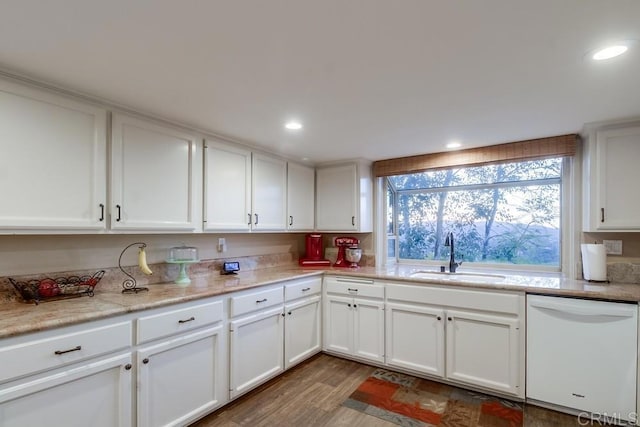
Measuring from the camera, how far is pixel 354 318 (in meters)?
3.12

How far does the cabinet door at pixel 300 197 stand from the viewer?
3.57m

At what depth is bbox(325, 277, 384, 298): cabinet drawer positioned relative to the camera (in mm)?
3014

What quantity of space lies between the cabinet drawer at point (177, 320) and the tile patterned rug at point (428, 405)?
120 cm

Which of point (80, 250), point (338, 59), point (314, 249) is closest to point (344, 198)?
point (314, 249)

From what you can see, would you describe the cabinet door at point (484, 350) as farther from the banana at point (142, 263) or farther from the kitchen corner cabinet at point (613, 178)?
the banana at point (142, 263)

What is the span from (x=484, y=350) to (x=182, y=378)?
7.23ft

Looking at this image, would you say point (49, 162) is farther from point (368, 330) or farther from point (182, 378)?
point (368, 330)

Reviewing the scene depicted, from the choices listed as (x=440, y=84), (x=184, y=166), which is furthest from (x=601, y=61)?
(x=184, y=166)

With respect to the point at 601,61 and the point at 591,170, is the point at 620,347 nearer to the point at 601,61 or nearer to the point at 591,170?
the point at 591,170

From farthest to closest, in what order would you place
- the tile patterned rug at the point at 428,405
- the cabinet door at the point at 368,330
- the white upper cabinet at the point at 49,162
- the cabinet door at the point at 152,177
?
the cabinet door at the point at 368,330, the tile patterned rug at the point at 428,405, the cabinet door at the point at 152,177, the white upper cabinet at the point at 49,162

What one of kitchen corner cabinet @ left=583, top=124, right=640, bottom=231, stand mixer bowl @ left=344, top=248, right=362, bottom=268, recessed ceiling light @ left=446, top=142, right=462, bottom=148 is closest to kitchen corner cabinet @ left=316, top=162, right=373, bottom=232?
stand mixer bowl @ left=344, top=248, right=362, bottom=268

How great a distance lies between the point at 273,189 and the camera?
11.0 feet

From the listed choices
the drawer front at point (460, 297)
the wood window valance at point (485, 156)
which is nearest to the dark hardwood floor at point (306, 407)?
the drawer front at point (460, 297)

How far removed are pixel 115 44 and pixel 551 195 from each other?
3.60m
